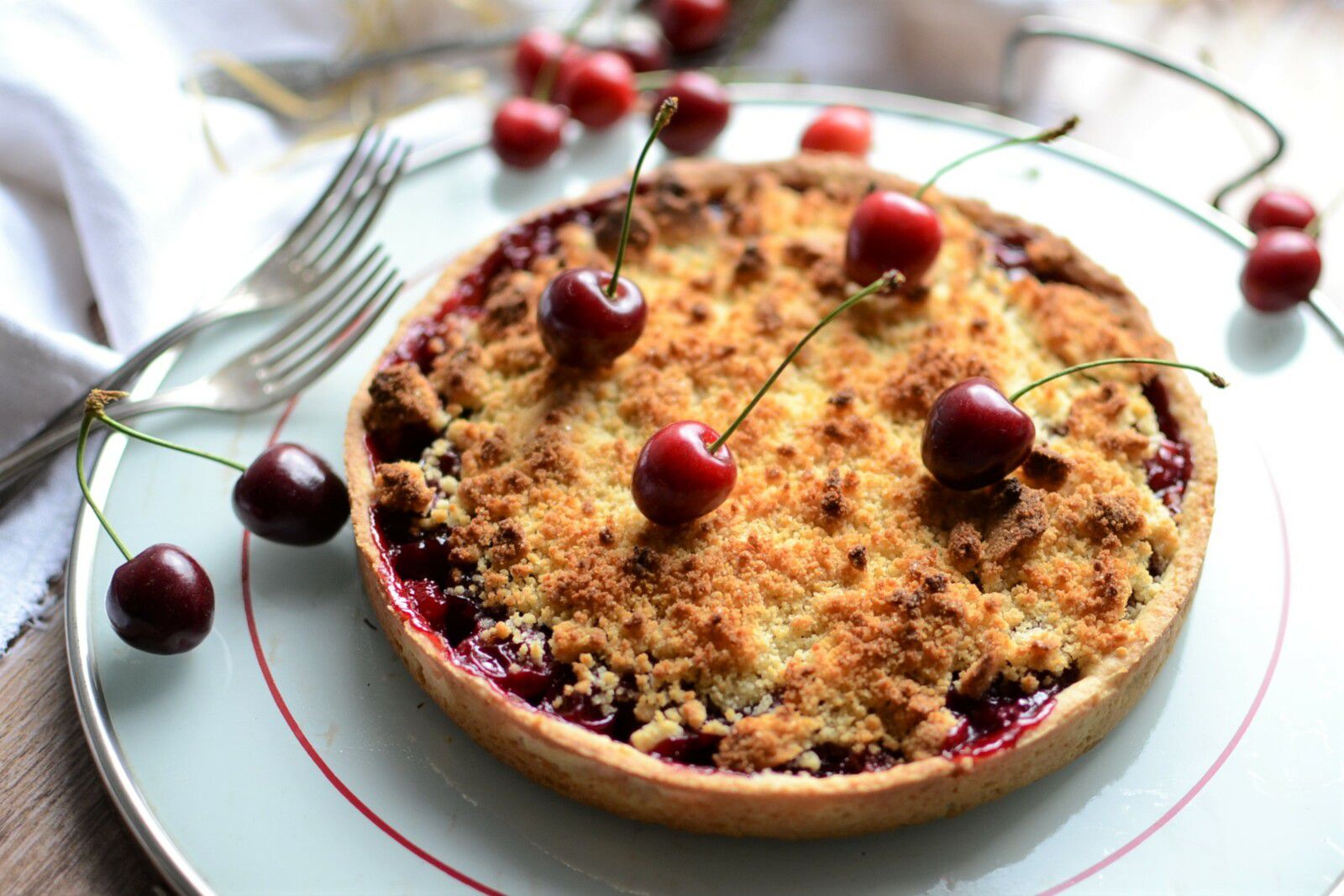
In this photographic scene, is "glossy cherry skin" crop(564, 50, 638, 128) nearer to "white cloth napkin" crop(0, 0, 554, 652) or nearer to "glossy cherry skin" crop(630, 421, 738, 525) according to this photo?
"white cloth napkin" crop(0, 0, 554, 652)

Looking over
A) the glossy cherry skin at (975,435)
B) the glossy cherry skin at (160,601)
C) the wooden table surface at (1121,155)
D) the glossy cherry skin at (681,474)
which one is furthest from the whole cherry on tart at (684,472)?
the wooden table surface at (1121,155)

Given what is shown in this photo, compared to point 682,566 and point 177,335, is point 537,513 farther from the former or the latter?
point 177,335

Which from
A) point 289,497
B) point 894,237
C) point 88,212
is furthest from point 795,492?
point 88,212

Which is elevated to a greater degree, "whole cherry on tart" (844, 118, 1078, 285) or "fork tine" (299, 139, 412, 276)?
"whole cherry on tart" (844, 118, 1078, 285)

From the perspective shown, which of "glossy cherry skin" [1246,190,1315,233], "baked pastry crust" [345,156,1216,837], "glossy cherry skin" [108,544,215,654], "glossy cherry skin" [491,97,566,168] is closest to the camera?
"baked pastry crust" [345,156,1216,837]

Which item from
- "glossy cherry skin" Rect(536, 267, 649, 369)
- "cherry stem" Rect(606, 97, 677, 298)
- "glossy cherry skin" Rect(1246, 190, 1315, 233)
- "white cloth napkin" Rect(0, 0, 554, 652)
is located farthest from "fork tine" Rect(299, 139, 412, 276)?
"glossy cherry skin" Rect(1246, 190, 1315, 233)

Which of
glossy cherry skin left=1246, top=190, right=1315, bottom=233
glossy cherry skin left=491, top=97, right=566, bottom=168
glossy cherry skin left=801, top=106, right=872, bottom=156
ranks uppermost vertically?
glossy cherry skin left=1246, top=190, right=1315, bottom=233

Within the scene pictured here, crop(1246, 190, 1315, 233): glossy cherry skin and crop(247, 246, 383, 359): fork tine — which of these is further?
crop(1246, 190, 1315, 233): glossy cherry skin
